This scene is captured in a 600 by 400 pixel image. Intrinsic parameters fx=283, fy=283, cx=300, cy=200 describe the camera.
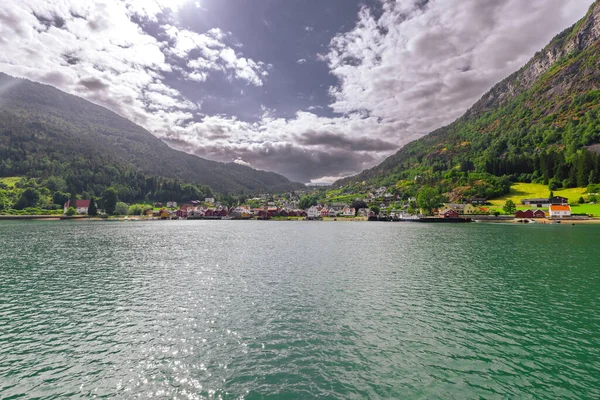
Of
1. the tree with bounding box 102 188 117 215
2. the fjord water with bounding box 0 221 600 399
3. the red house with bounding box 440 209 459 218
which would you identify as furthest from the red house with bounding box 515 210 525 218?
the tree with bounding box 102 188 117 215

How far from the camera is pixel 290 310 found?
22.4 meters

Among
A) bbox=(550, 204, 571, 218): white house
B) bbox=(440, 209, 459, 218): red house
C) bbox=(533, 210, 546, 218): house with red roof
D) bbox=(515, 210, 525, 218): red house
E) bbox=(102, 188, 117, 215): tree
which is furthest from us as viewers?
bbox=(102, 188, 117, 215): tree

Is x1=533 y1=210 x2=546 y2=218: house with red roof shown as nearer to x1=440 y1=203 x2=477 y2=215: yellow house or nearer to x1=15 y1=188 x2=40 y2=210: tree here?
x1=440 y1=203 x2=477 y2=215: yellow house

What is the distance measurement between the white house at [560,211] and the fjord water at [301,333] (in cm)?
12506

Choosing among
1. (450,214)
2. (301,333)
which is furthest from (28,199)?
(450,214)

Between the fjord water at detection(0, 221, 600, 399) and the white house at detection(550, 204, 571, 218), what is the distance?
12506 cm

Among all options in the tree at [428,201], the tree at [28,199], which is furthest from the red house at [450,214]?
the tree at [28,199]

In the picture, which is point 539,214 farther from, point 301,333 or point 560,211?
point 301,333

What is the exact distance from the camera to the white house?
427 ft

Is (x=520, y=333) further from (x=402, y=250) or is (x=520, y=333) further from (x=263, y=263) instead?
(x=402, y=250)

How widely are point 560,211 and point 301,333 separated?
166314 millimetres

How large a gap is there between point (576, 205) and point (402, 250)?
472 ft

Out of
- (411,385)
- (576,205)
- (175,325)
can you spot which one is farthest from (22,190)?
(576,205)

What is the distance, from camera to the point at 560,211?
131875 millimetres
